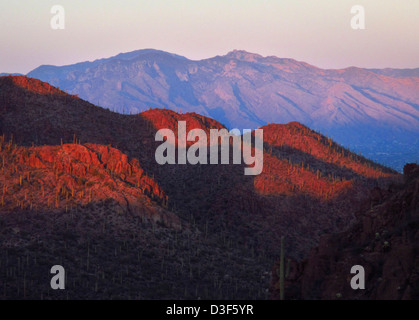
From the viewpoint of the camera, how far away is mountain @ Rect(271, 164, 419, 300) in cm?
2255

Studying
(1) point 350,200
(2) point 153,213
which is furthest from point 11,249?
(1) point 350,200

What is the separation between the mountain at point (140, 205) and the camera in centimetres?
3928

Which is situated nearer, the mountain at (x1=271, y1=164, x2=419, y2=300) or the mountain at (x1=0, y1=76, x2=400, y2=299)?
the mountain at (x1=271, y1=164, x2=419, y2=300)

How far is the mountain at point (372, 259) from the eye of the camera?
22.5 m

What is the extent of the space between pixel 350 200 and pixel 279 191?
744 centimetres

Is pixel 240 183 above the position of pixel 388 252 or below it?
above

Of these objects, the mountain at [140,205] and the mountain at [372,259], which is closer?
the mountain at [372,259]

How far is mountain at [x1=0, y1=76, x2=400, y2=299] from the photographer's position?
1547 inches

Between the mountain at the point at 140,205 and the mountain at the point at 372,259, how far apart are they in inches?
392

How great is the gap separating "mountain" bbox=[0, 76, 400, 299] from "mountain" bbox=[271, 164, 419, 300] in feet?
32.7
